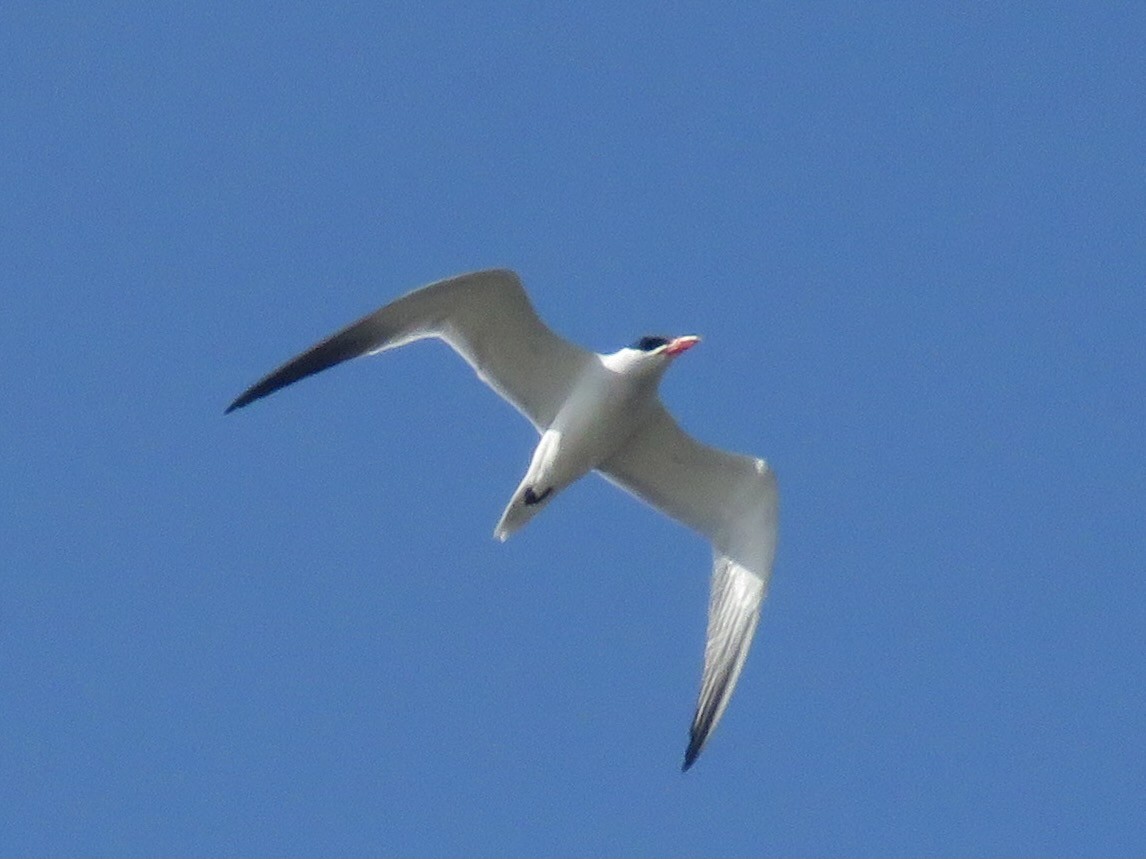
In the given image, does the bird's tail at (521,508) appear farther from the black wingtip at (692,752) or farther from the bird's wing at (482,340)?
the black wingtip at (692,752)

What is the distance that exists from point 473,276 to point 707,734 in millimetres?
3586

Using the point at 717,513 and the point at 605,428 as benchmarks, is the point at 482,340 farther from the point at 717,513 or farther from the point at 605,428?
the point at 717,513

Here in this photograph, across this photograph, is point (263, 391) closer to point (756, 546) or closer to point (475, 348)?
point (475, 348)

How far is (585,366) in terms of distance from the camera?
16656 mm

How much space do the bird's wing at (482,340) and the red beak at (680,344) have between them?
592mm

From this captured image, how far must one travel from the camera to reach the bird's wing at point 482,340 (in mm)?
16125

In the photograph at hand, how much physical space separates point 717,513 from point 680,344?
1384 millimetres

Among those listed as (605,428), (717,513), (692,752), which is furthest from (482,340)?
(692,752)

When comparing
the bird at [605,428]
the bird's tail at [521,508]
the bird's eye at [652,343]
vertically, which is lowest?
the bird's tail at [521,508]

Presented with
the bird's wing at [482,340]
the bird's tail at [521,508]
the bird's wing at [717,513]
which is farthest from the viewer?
the bird's wing at [717,513]

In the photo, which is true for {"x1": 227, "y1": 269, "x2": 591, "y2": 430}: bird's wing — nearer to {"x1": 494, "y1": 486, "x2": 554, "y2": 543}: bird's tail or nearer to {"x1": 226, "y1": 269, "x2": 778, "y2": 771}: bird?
{"x1": 226, "y1": 269, "x2": 778, "y2": 771}: bird

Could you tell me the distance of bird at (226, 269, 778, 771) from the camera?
53.3ft

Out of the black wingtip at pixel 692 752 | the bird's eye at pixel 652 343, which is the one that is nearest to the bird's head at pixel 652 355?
the bird's eye at pixel 652 343

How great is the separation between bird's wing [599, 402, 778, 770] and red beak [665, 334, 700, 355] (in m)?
0.46
